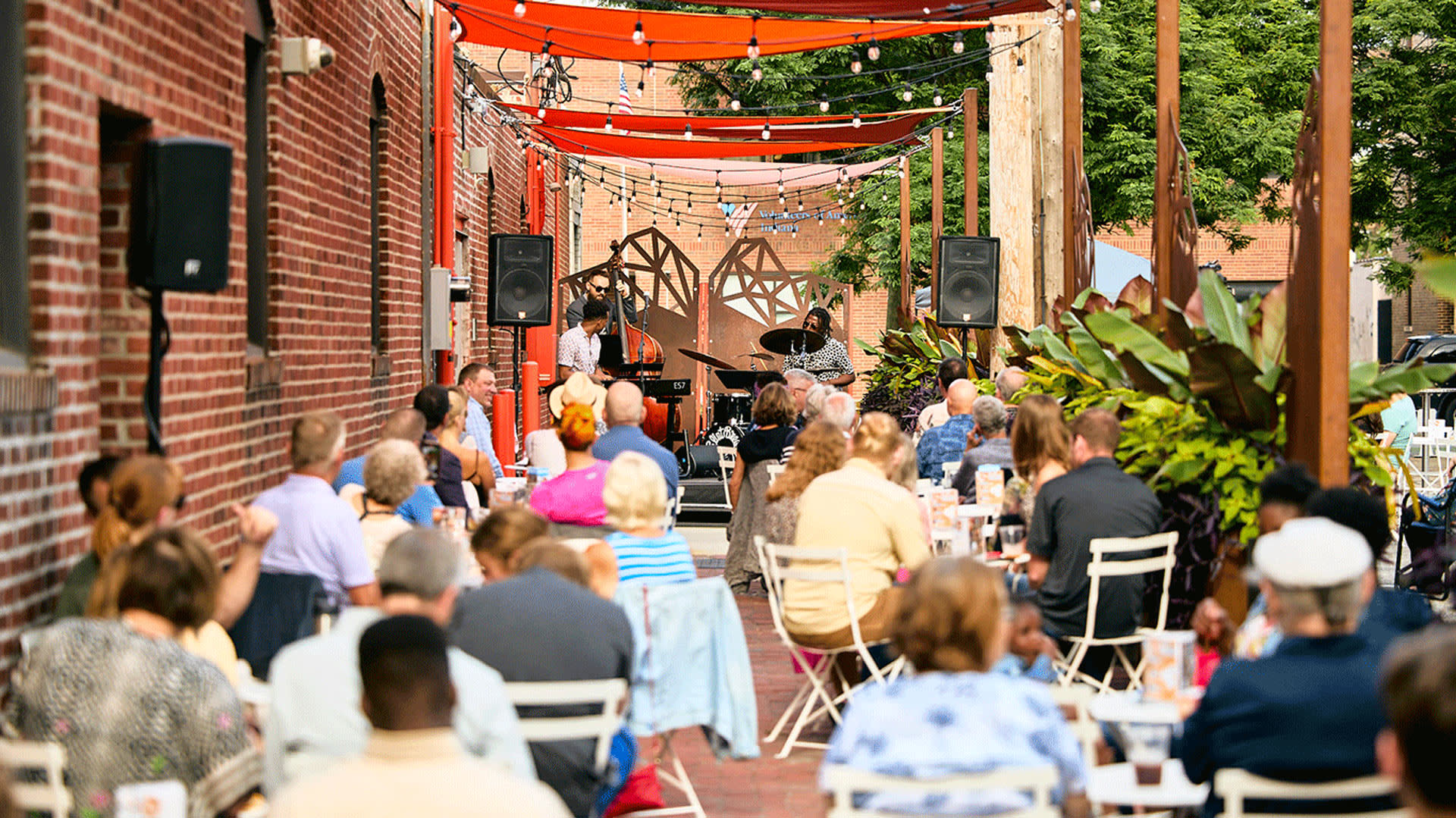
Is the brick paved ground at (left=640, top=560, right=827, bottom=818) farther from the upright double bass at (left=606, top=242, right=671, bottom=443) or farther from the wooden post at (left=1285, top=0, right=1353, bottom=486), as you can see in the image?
the upright double bass at (left=606, top=242, right=671, bottom=443)

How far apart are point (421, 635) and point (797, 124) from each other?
13.0m

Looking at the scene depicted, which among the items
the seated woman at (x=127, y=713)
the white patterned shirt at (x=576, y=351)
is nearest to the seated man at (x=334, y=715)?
the seated woman at (x=127, y=713)

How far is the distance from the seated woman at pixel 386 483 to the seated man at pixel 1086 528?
2.29m

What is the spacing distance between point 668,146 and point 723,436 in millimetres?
3285

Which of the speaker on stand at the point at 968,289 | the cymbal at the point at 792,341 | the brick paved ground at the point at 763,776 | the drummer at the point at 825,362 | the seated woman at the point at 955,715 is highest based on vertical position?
the speaker on stand at the point at 968,289

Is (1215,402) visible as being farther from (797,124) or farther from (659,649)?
(797,124)

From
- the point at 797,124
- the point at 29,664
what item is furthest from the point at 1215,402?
the point at 797,124

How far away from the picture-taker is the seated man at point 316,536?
504cm

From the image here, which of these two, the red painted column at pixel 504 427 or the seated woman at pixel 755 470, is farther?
the red painted column at pixel 504 427

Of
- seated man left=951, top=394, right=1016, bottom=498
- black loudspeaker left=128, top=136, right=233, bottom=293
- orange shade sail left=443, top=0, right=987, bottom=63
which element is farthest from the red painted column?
black loudspeaker left=128, top=136, right=233, bottom=293

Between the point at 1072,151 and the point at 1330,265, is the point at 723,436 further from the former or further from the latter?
the point at 1330,265

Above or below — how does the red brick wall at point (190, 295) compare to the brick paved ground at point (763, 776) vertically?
above

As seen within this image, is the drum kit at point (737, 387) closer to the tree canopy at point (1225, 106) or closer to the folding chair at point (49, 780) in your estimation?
the tree canopy at point (1225, 106)

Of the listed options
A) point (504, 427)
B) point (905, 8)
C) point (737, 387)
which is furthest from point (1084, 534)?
point (737, 387)
